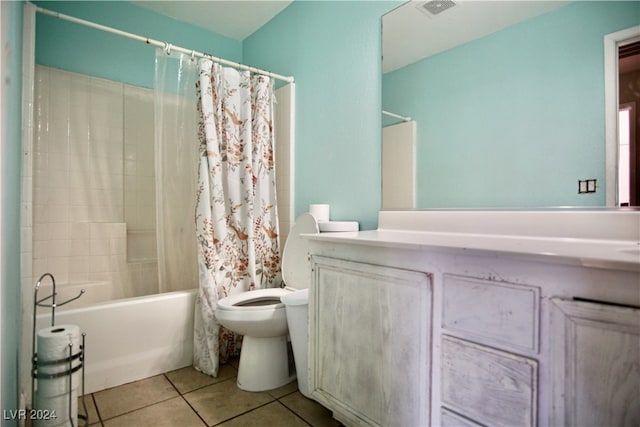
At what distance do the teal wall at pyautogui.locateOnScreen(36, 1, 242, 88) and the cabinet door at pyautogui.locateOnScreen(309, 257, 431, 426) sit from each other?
6.81 ft

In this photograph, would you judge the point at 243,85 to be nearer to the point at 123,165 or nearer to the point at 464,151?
the point at 123,165

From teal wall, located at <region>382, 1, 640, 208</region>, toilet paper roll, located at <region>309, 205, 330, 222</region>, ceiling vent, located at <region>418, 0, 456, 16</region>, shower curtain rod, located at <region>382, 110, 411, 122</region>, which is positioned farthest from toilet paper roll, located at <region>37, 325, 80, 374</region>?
ceiling vent, located at <region>418, 0, 456, 16</region>

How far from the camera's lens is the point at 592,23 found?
3.57ft

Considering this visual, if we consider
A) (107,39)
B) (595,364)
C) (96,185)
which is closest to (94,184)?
(96,185)

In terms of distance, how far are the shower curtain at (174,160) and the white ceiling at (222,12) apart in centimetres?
69

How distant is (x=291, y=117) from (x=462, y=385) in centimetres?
182

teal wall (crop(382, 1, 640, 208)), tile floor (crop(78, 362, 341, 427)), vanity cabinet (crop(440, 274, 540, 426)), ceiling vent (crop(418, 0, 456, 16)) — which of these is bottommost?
tile floor (crop(78, 362, 341, 427))

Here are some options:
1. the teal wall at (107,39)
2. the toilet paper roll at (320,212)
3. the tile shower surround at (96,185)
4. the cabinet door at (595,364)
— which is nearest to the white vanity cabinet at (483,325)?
the cabinet door at (595,364)

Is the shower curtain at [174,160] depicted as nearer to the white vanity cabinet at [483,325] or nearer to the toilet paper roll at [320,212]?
the toilet paper roll at [320,212]

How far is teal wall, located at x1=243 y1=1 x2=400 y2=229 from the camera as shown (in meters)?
1.71

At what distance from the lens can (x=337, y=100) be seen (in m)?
1.89

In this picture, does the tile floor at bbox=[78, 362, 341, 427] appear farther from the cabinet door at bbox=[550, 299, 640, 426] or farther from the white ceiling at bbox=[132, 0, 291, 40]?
the white ceiling at bbox=[132, 0, 291, 40]

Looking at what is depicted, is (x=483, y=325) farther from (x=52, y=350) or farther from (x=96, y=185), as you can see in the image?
(x=96, y=185)

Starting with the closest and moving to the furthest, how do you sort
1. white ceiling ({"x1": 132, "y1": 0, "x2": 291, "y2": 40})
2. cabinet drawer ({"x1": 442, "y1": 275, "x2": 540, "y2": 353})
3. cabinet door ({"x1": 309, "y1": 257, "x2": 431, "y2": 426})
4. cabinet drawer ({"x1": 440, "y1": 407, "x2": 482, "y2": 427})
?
1. cabinet drawer ({"x1": 442, "y1": 275, "x2": 540, "y2": 353})
2. cabinet drawer ({"x1": 440, "y1": 407, "x2": 482, "y2": 427})
3. cabinet door ({"x1": 309, "y1": 257, "x2": 431, "y2": 426})
4. white ceiling ({"x1": 132, "y1": 0, "x2": 291, "y2": 40})
